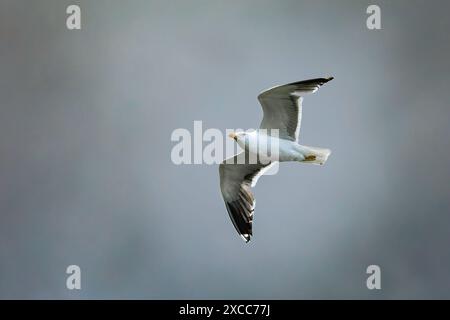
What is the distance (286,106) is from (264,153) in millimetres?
569

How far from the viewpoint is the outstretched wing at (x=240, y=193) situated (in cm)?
947

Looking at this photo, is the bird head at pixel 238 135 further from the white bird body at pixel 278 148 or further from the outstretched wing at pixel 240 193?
the outstretched wing at pixel 240 193

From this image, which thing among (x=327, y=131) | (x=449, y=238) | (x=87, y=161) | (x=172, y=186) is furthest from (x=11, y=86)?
(x=449, y=238)

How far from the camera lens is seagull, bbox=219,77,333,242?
8.62m

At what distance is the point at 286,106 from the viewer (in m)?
8.74

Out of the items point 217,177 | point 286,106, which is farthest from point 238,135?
point 217,177

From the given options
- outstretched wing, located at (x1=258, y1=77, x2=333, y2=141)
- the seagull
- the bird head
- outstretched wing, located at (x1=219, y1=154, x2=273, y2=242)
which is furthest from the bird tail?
outstretched wing, located at (x1=219, y1=154, x2=273, y2=242)

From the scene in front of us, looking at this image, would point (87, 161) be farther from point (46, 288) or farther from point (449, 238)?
point (449, 238)

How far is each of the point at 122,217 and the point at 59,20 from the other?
6221 mm

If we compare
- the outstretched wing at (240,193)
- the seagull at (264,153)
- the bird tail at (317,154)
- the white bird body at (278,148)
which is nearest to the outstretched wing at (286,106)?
the seagull at (264,153)

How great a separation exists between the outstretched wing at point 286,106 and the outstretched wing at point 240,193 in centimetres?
71

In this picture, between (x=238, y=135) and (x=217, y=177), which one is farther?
(x=217, y=177)

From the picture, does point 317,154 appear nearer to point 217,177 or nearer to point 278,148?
point 278,148

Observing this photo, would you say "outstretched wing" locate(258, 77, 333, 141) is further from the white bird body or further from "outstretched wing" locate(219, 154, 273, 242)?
"outstretched wing" locate(219, 154, 273, 242)
